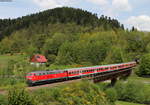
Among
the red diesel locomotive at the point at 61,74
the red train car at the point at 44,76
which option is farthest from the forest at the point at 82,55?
the red train car at the point at 44,76

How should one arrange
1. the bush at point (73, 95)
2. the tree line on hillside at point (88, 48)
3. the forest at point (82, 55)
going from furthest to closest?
1. the tree line on hillside at point (88, 48)
2. the forest at point (82, 55)
3. the bush at point (73, 95)

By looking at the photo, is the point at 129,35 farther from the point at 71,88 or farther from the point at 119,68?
the point at 71,88

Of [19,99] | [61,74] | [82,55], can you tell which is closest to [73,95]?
[61,74]

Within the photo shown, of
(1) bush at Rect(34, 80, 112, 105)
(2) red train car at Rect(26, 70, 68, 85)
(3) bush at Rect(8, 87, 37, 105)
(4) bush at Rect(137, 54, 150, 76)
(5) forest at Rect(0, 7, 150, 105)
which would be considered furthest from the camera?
(4) bush at Rect(137, 54, 150, 76)

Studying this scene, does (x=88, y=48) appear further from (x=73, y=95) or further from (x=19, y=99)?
(x=19, y=99)

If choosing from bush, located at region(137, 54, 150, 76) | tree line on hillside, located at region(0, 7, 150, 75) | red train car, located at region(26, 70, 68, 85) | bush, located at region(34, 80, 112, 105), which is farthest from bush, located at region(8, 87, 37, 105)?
tree line on hillside, located at region(0, 7, 150, 75)

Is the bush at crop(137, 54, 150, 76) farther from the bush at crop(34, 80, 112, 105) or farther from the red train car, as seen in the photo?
the bush at crop(34, 80, 112, 105)

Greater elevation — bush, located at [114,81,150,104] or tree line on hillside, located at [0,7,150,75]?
tree line on hillside, located at [0,7,150,75]

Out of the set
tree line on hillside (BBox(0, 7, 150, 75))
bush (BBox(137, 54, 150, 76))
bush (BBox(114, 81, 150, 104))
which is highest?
tree line on hillside (BBox(0, 7, 150, 75))

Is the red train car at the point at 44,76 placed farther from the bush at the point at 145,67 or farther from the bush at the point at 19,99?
the bush at the point at 145,67

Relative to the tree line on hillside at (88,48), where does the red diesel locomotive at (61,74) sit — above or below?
below

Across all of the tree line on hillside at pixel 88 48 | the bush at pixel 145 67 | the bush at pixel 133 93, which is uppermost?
the tree line on hillside at pixel 88 48

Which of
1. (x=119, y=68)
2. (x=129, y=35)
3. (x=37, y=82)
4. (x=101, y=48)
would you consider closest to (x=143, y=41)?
(x=129, y=35)

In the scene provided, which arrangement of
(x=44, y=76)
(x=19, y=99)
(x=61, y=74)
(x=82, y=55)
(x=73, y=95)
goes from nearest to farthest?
(x=19, y=99)
(x=73, y=95)
(x=44, y=76)
(x=61, y=74)
(x=82, y=55)
